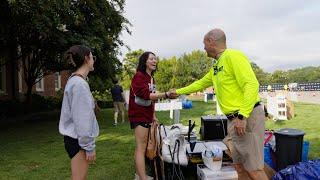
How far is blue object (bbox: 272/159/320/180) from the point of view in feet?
15.1

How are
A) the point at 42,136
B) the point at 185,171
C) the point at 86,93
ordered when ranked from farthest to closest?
the point at 42,136 < the point at 185,171 < the point at 86,93

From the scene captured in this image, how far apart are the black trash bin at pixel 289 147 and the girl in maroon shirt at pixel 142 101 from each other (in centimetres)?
170

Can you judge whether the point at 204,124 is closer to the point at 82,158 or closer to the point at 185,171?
the point at 185,171

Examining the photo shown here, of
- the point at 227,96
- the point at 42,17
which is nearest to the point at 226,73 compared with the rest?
the point at 227,96

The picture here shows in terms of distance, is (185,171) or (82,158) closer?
(82,158)

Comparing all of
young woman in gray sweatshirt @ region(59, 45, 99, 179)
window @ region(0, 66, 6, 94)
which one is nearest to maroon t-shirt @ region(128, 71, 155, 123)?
young woman in gray sweatshirt @ region(59, 45, 99, 179)

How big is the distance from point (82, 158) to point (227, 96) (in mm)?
1612

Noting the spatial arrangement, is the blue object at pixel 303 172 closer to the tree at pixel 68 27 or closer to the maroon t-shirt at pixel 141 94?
the maroon t-shirt at pixel 141 94

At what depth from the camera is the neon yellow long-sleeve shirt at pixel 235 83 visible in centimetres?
400

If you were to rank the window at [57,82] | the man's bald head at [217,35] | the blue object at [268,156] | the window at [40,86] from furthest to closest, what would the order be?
the window at [57,82] < the window at [40,86] < the blue object at [268,156] < the man's bald head at [217,35]

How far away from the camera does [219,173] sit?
5383 millimetres

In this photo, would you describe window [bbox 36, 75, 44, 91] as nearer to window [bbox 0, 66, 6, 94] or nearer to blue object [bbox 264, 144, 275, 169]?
window [bbox 0, 66, 6, 94]

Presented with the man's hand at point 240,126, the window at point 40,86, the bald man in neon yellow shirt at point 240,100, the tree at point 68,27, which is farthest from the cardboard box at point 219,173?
the window at point 40,86

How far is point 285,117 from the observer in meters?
15.0
